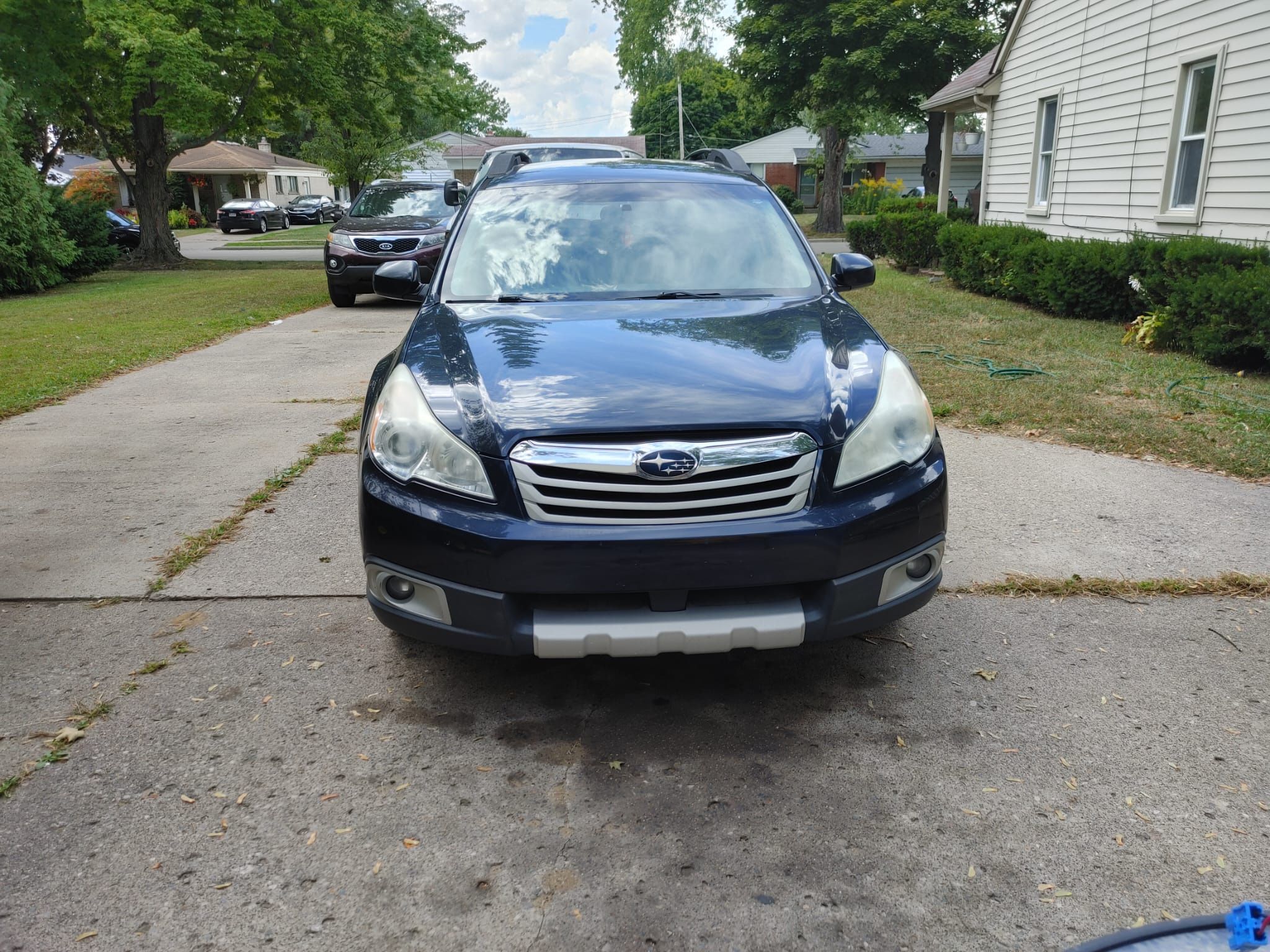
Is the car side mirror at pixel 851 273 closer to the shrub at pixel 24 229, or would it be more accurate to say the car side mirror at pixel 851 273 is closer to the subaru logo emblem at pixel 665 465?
the subaru logo emblem at pixel 665 465

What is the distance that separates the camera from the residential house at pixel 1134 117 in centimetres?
959

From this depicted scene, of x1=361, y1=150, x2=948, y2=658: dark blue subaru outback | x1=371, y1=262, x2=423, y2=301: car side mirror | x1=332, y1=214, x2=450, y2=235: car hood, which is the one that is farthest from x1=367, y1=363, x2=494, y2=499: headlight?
x1=332, y1=214, x2=450, y2=235: car hood

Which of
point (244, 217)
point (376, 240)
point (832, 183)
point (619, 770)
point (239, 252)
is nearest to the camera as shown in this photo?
point (619, 770)

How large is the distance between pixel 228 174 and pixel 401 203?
4660 centimetres

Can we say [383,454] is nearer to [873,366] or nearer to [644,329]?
[644,329]

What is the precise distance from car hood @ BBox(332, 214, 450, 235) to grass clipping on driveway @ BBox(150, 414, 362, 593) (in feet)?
25.0

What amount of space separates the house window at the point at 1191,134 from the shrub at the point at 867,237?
9521 mm

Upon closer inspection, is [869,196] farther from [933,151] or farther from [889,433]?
[889,433]

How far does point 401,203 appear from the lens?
14625 millimetres

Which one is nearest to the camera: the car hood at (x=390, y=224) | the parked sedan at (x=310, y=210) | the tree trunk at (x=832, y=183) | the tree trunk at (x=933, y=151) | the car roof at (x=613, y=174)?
the car roof at (x=613, y=174)

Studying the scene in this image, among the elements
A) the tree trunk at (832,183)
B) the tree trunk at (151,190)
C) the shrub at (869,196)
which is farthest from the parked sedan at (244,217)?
the shrub at (869,196)

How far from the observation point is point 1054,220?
14164mm

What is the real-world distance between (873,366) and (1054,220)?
12586 millimetres

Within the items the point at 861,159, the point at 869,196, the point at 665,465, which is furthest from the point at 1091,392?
the point at 861,159
